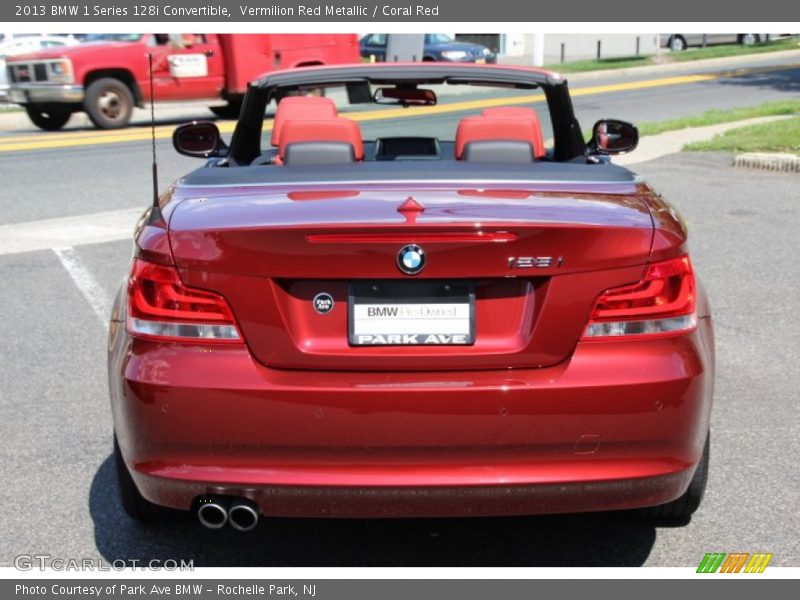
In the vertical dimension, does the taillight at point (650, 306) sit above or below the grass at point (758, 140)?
above

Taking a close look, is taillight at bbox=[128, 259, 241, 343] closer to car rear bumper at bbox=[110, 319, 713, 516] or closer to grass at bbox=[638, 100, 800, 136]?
car rear bumper at bbox=[110, 319, 713, 516]

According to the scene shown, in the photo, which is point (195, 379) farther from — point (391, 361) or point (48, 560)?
point (48, 560)

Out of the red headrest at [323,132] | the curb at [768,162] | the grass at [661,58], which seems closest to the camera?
the red headrest at [323,132]

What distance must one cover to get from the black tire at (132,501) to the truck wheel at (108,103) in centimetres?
1775

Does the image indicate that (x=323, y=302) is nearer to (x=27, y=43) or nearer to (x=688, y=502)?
(x=688, y=502)

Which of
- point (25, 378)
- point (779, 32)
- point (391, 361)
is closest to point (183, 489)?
point (391, 361)

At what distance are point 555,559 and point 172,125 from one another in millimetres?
19867

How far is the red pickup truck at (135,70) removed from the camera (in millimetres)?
21016

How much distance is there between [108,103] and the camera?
70.6 ft

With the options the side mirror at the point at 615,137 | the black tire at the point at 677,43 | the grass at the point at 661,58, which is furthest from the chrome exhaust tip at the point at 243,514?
the black tire at the point at 677,43

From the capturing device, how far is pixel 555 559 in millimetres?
4242

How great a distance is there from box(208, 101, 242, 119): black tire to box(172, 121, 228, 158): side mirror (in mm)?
17947

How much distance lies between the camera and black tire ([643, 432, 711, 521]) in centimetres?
421

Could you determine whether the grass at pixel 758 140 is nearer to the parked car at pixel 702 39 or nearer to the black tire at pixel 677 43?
the parked car at pixel 702 39
